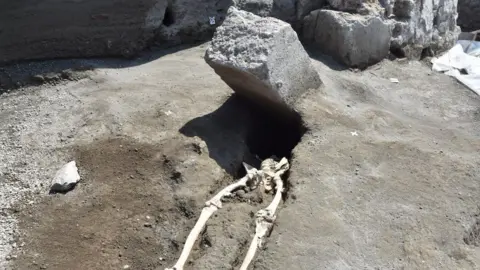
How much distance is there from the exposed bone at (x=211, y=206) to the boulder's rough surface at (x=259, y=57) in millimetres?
750

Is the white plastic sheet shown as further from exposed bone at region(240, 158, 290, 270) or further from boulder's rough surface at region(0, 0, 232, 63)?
exposed bone at region(240, 158, 290, 270)

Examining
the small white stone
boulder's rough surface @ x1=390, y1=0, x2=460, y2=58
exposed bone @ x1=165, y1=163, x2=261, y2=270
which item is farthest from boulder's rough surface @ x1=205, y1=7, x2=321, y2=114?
boulder's rough surface @ x1=390, y1=0, x2=460, y2=58

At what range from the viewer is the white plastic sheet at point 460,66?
7.42 metres

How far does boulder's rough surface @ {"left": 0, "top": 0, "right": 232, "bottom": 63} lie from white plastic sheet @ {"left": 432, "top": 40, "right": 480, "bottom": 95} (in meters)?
2.74

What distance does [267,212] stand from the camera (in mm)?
4797

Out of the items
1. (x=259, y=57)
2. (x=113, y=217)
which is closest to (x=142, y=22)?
(x=259, y=57)

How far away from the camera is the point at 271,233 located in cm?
464

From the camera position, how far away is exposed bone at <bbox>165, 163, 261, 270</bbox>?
14.4ft

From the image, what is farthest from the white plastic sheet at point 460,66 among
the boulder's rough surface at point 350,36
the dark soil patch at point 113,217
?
the dark soil patch at point 113,217

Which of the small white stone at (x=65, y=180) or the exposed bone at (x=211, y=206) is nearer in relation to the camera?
the exposed bone at (x=211, y=206)

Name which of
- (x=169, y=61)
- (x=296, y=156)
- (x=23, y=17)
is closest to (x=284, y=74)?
(x=296, y=156)

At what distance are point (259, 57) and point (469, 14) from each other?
612cm

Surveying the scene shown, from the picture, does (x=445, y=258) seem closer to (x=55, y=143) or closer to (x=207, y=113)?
(x=207, y=113)

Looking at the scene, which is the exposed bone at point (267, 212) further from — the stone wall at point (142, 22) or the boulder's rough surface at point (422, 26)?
the boulder's rough surface at point (422, 26)
